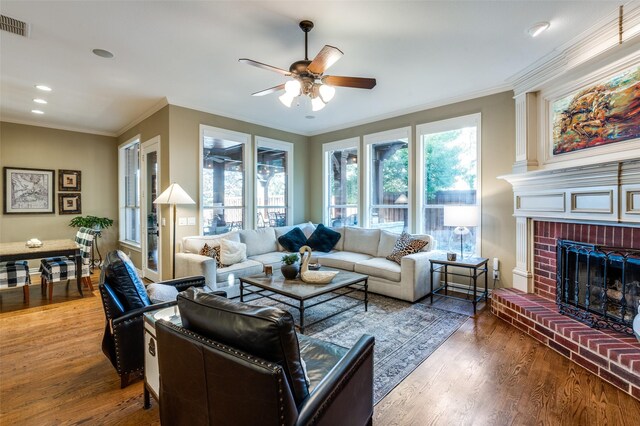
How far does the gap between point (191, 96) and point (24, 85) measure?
1988 millimetres

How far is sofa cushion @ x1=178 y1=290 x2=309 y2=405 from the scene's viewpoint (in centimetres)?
108

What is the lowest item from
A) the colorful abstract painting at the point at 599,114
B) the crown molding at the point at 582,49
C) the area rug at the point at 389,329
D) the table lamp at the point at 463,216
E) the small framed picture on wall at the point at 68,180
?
the area rug at the point at 389,329

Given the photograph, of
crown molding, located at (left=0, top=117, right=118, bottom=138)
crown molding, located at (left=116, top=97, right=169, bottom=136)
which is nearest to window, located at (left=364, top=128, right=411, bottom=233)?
crown molding, located at (left=116, top=97, right=169, bottom=136)

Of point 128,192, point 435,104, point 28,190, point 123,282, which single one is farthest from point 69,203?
point 435,104

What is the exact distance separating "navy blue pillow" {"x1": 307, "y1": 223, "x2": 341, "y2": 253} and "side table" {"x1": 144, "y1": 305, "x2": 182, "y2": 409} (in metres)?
3.30

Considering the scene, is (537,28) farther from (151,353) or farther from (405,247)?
(151,353)

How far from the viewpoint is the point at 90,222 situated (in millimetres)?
5719

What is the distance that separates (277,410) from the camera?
1.01 m

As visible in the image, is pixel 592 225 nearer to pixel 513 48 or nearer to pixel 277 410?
pixel 513 48

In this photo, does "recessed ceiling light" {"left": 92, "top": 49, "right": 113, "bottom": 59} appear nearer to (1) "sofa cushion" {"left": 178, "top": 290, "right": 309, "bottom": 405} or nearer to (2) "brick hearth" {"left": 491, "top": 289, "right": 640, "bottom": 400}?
(1) "sofa cushion" {"left": 178, "top": 290, "right": 309, "bottom": 405}

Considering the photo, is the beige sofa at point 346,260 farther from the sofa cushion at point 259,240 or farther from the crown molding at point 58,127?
the crown molding at point 58,127

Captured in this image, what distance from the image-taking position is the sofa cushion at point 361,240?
4.89 meters

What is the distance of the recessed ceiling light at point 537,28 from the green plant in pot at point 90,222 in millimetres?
7177

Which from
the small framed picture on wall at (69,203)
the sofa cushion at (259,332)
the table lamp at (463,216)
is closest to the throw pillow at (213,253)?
the sofa cushion at (259,332)
